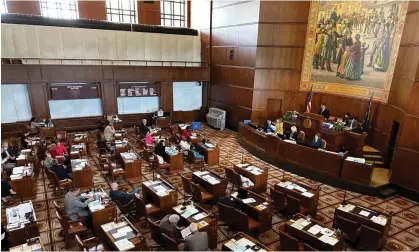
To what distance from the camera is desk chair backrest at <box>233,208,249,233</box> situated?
18.2 ft

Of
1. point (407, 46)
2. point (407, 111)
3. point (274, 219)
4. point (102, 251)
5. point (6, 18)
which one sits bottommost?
point (274, 219)

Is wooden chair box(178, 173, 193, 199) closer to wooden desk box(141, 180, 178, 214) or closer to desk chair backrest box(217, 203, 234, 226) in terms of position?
wooden desk box(141, 180, 178, 214)

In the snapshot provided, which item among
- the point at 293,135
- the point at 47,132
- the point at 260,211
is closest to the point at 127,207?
the point at 260,211

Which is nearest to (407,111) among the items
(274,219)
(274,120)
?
(274,219)

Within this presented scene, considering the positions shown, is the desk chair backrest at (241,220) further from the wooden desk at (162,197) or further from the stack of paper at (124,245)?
the stack of paper at (124,245)

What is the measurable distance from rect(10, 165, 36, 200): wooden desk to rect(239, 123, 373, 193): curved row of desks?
734cm

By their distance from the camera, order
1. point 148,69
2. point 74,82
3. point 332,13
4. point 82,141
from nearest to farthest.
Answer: point 82,141 → point 332,13 → point 74,82 → point 148,69

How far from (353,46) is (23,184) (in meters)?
12.2

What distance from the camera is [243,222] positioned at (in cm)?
563

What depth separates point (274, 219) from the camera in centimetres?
666

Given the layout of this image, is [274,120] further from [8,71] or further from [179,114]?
[8,71]

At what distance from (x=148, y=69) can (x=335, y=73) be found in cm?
888

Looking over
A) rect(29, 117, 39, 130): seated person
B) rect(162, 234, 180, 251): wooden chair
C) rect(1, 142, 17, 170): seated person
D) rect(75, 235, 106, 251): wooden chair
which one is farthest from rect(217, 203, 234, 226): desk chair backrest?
rect(29, 117, 39, 130): seated person

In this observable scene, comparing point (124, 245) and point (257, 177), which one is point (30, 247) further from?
point (257, 177)
